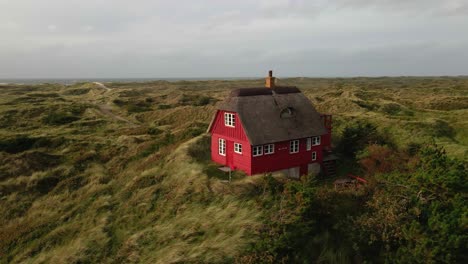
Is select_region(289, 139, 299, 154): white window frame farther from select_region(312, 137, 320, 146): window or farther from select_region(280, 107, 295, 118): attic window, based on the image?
select_region(280, 107, 295, 118): attic window

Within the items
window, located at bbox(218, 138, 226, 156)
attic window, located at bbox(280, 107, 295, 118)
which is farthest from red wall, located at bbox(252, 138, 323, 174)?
window, located at bbox(218, 138, 226, 156)

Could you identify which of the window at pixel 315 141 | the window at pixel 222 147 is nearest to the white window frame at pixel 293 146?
the window at pixel 315 141

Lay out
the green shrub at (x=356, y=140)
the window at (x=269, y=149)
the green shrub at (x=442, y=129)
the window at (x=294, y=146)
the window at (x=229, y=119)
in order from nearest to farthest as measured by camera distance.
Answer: the window at (x=269, y=149)
the window at (x=229, y=119)
the window at (x=294, y=146)
the green shrub at (x=356, y=140)
the green shrub at (x=442, y=129)

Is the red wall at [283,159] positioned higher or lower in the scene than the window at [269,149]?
lower

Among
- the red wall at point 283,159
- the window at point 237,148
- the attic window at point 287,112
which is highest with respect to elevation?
the attic window at point 287,112

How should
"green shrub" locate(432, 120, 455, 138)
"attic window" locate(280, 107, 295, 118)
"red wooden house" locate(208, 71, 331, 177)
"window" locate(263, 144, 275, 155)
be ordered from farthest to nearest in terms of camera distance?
1. "green shrub" locate(432, 120, 455, 138)
2. "attic window" locate(280, 107, 295, 118)
3. "window" locate(263, 144, 275, 155)
4. "red wooden house" locate(208, 71, 331, 177)

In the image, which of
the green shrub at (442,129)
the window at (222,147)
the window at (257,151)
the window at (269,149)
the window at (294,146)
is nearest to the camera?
the window at (257,151)

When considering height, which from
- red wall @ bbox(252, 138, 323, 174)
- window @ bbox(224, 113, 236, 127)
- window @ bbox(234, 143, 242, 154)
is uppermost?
window @ bbox(224, 113, 236, 127)

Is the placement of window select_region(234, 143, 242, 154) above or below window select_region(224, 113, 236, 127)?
below

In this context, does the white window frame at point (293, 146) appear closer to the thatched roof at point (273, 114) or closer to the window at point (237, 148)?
the thatched roof at point (273, 114)

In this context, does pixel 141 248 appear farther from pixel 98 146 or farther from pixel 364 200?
pixel 98 146
